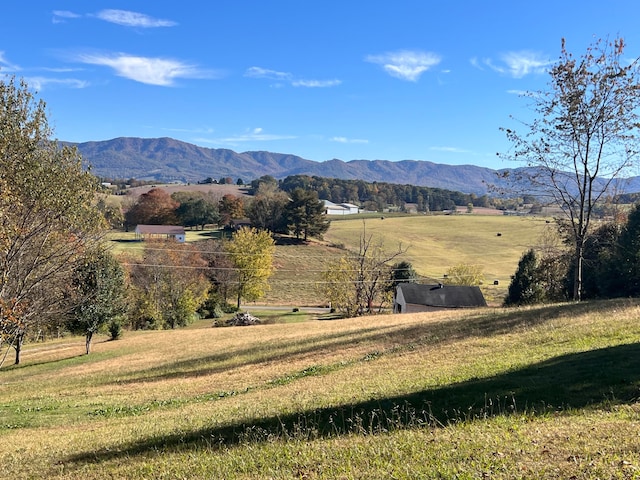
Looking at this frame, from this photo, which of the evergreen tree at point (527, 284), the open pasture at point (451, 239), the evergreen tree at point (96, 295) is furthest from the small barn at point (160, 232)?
the evergreen tree at point (527, 284)

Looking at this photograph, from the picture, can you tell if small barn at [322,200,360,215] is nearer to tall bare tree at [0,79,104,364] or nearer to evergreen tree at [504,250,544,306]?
evergreen tree at [504,250,544,306]

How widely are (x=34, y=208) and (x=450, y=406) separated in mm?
16676

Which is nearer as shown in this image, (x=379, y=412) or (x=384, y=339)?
(x=379, y=412)

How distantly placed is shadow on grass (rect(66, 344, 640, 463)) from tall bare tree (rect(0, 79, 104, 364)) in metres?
11.6

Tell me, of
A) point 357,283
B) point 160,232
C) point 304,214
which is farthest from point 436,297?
point 160,232

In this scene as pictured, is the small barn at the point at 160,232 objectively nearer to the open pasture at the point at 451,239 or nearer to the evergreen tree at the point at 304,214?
the evergreen tree at the point at 304,214

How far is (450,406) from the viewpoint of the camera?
8570 mm

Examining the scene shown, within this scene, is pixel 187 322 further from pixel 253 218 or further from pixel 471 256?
pixel 471 256

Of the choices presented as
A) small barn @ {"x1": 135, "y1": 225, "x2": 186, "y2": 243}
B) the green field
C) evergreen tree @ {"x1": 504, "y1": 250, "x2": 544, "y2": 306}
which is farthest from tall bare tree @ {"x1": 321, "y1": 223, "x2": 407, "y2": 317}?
small barn @ {"x1": 135, "y1": 225, "x2": 186, "y2": 243}

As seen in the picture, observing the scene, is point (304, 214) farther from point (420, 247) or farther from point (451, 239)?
point (451, 239)

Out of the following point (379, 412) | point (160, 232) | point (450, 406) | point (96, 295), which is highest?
point (450, 406)

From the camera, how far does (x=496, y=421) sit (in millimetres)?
7043

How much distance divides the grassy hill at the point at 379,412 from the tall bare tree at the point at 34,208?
4.84 metres

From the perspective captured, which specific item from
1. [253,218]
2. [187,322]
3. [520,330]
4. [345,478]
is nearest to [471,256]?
[253,218]
